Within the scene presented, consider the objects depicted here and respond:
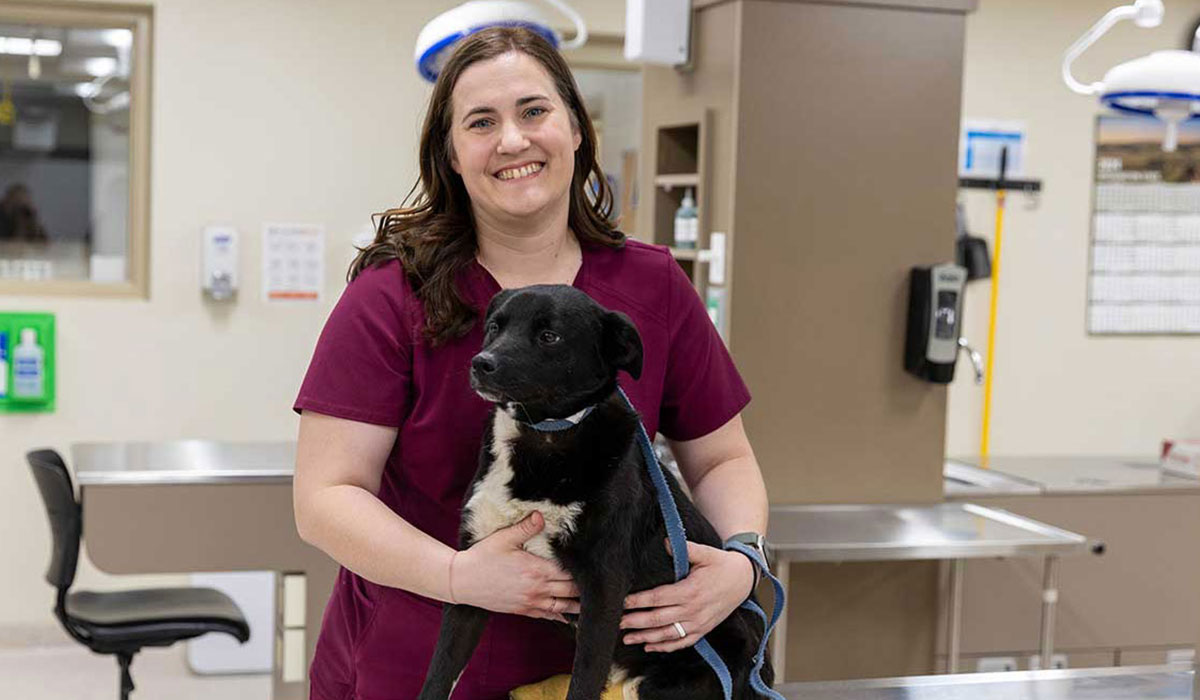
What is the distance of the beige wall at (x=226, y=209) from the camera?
15.2ft

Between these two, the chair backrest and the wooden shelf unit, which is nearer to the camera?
the chair backrest

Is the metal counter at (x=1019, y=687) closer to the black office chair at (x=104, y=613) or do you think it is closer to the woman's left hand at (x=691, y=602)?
the woman's left hand at (x=691, y=602)

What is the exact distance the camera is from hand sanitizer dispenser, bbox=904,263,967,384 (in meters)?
3.28

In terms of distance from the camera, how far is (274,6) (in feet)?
15.3

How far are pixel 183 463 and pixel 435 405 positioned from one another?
2.03 meters

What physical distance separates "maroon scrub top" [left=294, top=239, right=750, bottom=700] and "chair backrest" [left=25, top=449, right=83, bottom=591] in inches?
67.7

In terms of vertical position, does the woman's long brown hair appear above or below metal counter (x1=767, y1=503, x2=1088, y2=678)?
above

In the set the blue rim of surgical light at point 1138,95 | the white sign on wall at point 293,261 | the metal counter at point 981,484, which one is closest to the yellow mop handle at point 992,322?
the metal counter at point 981,484

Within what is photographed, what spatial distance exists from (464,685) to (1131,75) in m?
2.61

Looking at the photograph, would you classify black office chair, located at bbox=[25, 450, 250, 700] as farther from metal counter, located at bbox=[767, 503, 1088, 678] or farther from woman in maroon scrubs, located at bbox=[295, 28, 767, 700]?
woman in maroon scrubs, located at bbox=[295, 28, 767, 700]

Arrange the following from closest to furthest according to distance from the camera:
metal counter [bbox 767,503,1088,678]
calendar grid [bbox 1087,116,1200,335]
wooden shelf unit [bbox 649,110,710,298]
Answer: metal counter [bbox 767,503,1088,678], wooden shelf unit [bbox 649,110,710,298], calendar grid [bbox 1087,116,1200,335]

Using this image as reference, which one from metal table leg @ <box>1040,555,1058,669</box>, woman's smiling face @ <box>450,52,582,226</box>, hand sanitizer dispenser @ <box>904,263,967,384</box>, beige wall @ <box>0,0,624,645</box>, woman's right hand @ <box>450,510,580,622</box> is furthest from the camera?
beige wall @ <box>0,0,624,645</box>

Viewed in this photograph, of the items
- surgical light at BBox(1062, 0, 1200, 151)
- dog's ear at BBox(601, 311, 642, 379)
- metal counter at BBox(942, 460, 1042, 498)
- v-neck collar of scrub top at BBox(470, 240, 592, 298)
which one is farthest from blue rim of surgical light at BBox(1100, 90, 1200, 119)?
dog's ear at BBox(601, 311, 642, 379)

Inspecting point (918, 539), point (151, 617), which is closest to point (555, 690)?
point (918, 539)
